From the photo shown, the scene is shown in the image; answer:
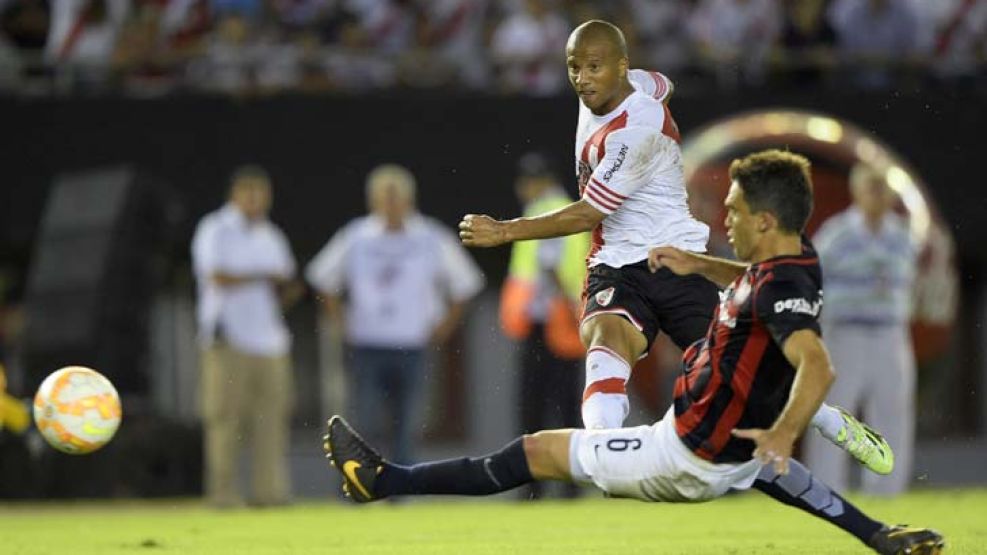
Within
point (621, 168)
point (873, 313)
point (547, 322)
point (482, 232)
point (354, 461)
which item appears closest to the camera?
point (354, 461)

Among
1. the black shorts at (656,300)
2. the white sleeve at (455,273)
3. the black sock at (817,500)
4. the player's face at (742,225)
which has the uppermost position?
the white sleeve at (455,273)

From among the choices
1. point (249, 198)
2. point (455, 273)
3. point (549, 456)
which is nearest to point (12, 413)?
point (249, 198)

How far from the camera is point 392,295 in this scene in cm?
1582

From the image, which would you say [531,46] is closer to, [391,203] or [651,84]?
[391,203]

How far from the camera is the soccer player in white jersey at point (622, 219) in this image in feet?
30.9

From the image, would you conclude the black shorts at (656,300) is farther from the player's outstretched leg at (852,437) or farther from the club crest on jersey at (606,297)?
the player's outstretched leg at (852,437)

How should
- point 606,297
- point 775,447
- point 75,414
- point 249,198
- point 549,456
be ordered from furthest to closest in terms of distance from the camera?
point 249,198 → point 75,414 → point 606,297 → point 549,456 → point 775,447

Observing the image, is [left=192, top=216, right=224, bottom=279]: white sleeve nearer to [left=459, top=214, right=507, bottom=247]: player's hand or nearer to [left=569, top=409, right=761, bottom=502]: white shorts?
[left=459, top=214, right=507, bottom=247]: player's hand

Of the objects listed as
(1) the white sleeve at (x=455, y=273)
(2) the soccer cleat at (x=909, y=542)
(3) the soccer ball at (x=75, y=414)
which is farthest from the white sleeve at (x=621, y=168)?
(1) the white sleeve at (x=455, y=273)

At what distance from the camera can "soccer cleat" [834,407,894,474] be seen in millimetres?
8836

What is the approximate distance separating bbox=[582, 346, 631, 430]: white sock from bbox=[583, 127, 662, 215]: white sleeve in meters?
0.68

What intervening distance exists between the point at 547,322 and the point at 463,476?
7.16 metres

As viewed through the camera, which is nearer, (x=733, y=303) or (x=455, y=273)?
(x=733, y=303)

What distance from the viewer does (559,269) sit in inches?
616
